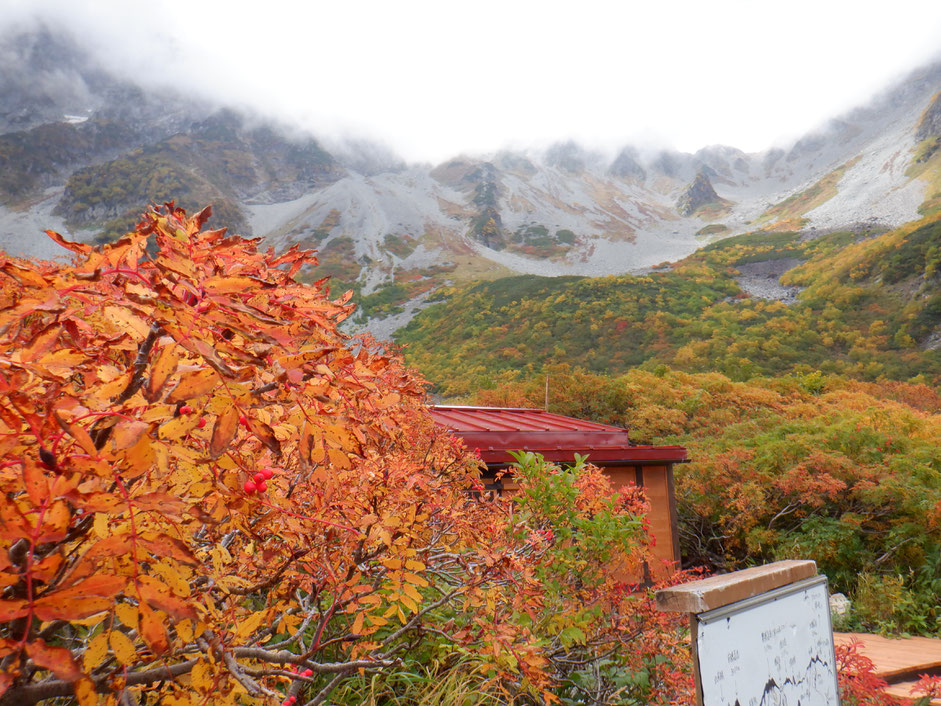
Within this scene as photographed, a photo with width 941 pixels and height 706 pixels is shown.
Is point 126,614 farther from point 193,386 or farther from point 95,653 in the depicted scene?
point 193,386

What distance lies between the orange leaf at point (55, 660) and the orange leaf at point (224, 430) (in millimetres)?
275

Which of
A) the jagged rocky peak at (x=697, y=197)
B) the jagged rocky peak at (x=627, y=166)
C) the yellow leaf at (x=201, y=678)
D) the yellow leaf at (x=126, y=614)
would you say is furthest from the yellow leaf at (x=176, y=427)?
the jagged rocky peak at (x=627, y=166)

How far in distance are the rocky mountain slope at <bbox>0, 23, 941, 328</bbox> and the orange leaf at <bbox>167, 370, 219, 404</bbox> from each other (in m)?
39.0

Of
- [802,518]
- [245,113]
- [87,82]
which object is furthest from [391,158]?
[802,518]

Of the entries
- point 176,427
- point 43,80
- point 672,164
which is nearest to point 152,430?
point 176,427

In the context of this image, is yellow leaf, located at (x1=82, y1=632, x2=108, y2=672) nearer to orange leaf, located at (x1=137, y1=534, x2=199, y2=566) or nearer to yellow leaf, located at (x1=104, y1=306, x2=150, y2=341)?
orange leaf, located at (x1=137, y1=534, x2=199, y2=566)

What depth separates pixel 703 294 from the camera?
29.3m

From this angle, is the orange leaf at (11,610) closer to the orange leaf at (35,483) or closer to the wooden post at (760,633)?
the orange leaf at (35,483)

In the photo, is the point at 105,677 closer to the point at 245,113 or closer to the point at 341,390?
the point at 341,390

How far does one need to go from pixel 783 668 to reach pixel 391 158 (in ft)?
312

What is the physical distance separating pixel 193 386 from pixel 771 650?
6.40 ft

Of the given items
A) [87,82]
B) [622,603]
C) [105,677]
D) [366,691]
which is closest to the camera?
[105,677]

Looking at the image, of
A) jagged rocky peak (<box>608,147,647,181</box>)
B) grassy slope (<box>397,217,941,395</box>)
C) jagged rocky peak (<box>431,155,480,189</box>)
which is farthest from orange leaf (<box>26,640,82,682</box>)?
jagged rocky peak (<box>608,147,647,181</box>)

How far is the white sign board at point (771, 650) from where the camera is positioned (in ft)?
4.84
